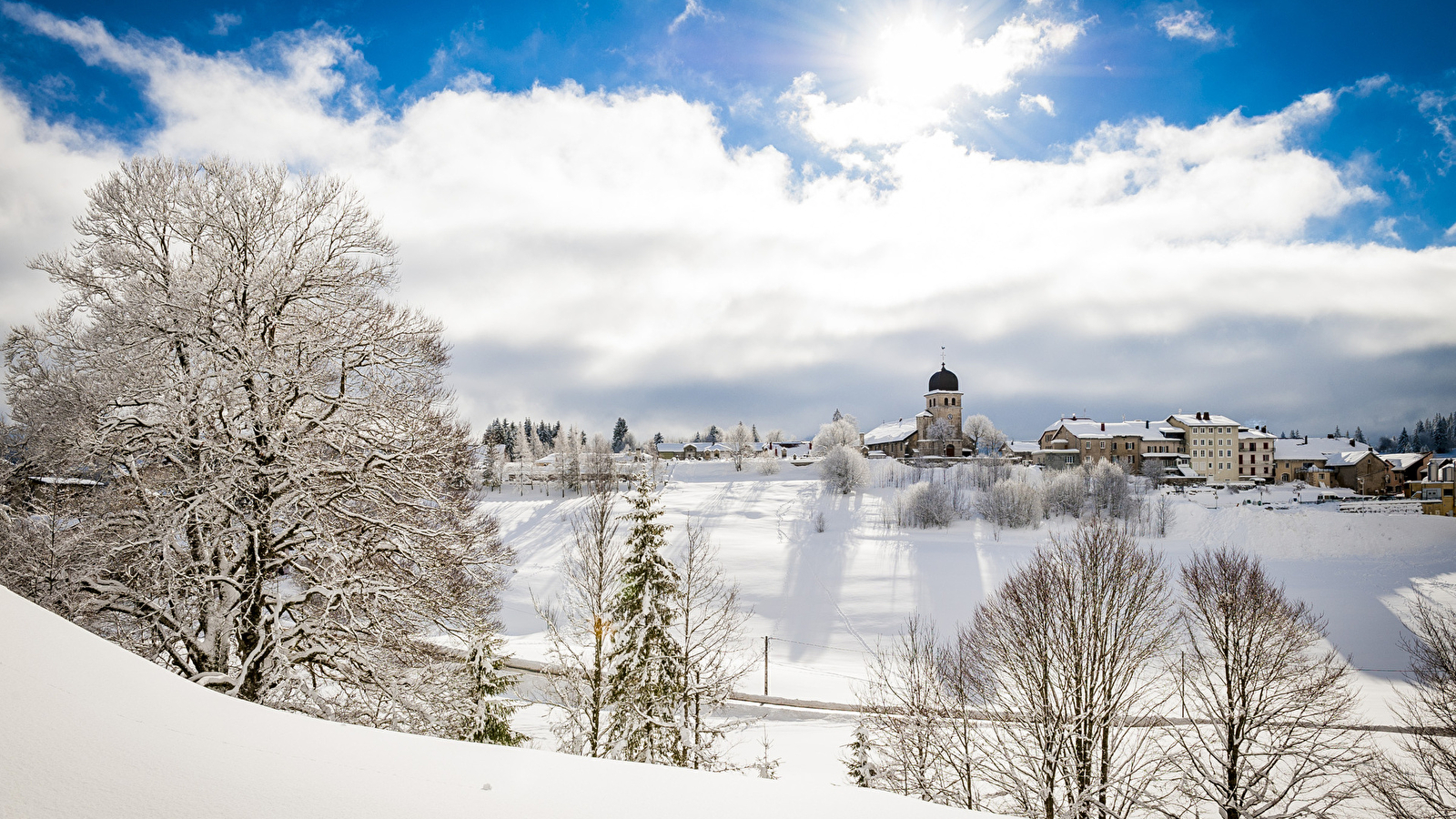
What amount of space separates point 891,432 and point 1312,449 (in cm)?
6084

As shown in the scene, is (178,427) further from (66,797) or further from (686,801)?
(686,801)

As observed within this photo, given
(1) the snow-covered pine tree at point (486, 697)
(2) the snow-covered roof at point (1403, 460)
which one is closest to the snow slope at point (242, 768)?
(1) the snow-covered pine tree at point (486, 697)

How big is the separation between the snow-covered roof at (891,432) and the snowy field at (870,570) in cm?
3742

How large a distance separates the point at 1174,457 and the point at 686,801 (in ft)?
357

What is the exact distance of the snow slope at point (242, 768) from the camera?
8.72 feet

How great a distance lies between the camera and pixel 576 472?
276ft

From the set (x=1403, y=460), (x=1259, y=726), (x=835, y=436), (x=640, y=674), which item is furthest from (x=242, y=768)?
(x=1403, y=460)

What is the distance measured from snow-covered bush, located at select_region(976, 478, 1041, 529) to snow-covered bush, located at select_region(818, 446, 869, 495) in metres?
17.7

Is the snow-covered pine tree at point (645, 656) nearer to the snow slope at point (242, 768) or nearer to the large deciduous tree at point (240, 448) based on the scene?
the large deciduous tree at point (240, 448)

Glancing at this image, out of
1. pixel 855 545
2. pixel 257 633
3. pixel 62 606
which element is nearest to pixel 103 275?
pixel 62 606

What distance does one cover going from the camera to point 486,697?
12.8m

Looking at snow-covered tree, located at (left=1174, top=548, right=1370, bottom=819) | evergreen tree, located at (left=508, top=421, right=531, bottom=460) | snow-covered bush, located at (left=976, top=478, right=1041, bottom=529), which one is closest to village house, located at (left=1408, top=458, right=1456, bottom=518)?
snow-covered bush, located at (left=976, top=478, right=1041, bottom=529)

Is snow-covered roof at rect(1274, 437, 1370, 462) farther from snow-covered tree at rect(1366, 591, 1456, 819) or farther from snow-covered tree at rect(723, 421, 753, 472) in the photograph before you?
snow-covered tree at rect(1366, 591, 1456, 819)

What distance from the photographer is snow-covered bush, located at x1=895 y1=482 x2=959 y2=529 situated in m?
61.8
